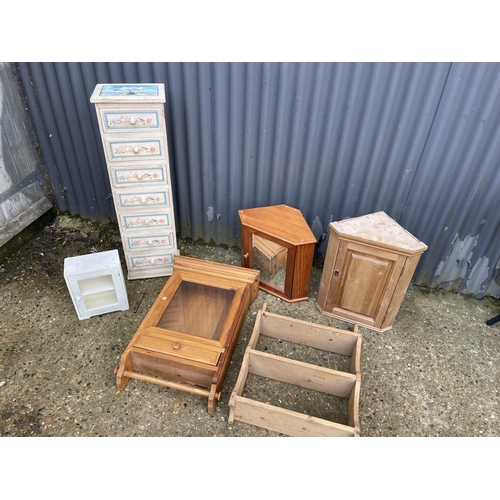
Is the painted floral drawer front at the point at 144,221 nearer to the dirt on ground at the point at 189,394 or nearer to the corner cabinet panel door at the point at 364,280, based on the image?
the dirt on ground at the point at 189,394

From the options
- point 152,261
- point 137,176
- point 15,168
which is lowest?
point 152,261

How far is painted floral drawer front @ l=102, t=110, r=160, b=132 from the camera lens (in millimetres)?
2531

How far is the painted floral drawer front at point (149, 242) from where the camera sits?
3037 millimetres

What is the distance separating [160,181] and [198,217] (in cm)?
73

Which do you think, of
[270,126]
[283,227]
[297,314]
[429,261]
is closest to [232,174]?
[270,126]

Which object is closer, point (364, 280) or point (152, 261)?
point (364, 280)

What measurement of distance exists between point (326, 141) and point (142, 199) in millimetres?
1392

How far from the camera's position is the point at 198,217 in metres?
3.51

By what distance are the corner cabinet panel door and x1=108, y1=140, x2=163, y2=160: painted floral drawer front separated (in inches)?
54.6

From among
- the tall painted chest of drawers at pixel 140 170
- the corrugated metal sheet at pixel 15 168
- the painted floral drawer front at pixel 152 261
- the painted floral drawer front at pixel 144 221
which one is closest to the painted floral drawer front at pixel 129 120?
the tall painted chest of drawers at pixel 140 170

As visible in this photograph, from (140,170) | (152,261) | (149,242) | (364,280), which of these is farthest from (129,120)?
(364,280)

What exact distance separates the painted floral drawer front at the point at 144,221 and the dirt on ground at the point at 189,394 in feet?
1.58

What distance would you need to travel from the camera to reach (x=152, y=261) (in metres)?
3.16

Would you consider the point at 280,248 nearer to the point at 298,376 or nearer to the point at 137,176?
the point at 298,376
